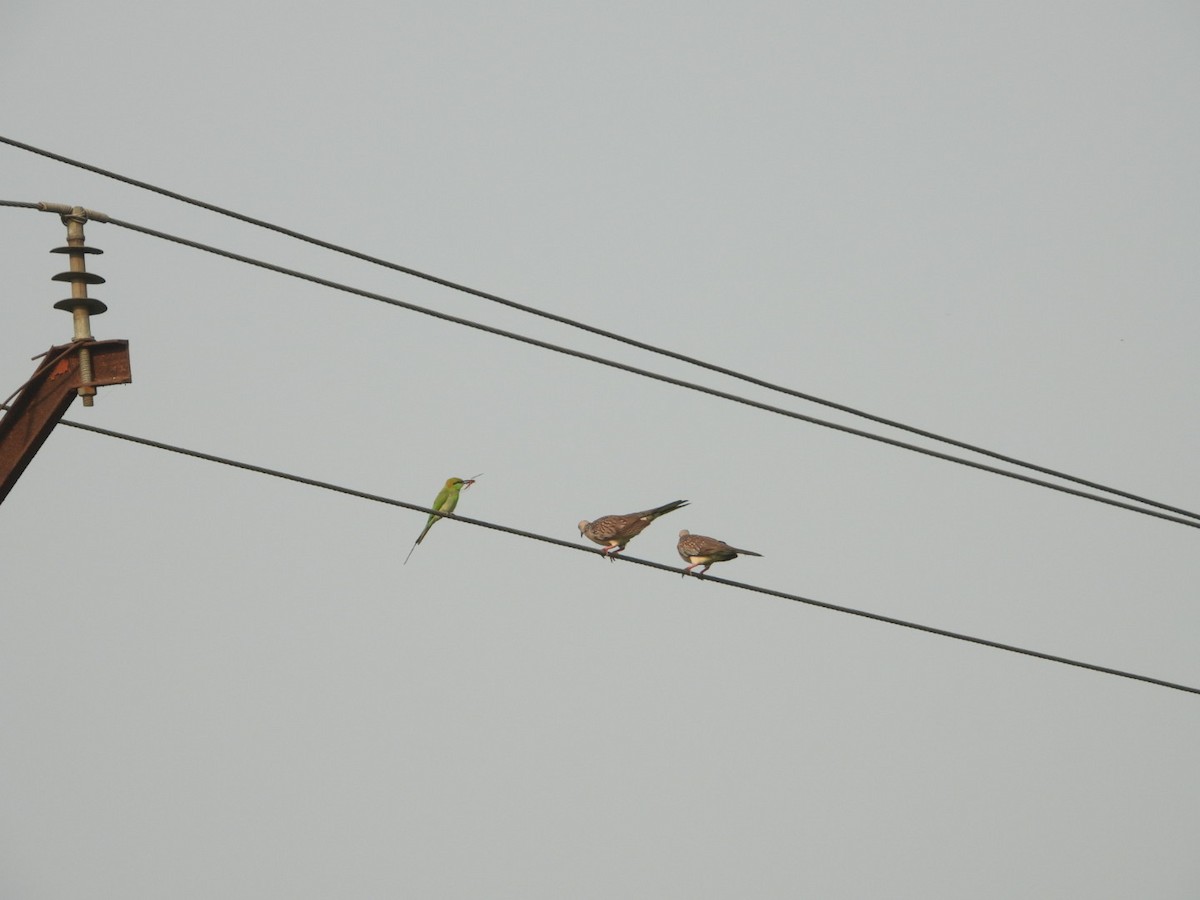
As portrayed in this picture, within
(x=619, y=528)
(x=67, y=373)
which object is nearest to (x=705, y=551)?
(x=619, y=528)

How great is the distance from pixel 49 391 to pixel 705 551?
7.52m

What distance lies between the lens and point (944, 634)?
9094 mm

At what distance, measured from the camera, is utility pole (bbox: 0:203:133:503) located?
24.0ft

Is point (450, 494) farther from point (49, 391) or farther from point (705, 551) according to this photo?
point (49, 391)

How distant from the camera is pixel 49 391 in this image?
292 inches

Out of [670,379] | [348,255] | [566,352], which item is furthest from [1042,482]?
[348,255]

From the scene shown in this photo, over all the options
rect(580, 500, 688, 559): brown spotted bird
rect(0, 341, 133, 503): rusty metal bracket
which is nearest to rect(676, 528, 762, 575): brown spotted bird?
rect(580, 500, 688, 559): brown spotted bird

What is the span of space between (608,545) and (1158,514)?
6.29 meters

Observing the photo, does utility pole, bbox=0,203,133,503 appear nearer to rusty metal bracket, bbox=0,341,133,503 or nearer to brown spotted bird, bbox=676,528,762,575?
rusty metal bracket, bbox=0,341,133,503

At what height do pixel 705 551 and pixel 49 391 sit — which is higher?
pixel 705 551

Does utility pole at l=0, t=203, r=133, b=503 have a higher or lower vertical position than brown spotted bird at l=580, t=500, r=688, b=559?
lower

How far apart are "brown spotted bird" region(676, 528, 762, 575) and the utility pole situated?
22.9ft

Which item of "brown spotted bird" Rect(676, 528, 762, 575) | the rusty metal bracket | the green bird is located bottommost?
the rusty metal bracket

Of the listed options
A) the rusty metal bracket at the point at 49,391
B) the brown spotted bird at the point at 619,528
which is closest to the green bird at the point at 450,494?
the brown spotted bird at the point at 619,528
